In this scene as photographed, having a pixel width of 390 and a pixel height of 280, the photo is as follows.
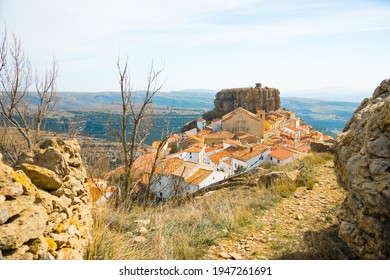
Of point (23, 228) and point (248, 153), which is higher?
point (23, 228)

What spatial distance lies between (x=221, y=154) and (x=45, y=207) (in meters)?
36.4

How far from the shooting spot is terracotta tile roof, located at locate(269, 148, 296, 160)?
31.1m

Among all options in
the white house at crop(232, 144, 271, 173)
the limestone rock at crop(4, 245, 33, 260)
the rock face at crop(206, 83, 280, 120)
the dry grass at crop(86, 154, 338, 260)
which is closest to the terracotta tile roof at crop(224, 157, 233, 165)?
the white house at crop(232, 144, 271, 173)

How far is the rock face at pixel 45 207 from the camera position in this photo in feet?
7.73

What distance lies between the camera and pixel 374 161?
295 centimetres

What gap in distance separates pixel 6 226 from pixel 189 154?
37776mm

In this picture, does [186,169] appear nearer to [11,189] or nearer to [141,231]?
[141,231]

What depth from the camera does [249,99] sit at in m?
71.9

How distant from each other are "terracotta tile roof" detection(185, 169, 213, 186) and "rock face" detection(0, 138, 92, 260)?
23.0 metres

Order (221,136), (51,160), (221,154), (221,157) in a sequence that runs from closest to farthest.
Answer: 1. (51,160)
2. (221,157)
3. (221,154)
4. (221,136)

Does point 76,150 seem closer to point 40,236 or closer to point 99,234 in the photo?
point 99,234

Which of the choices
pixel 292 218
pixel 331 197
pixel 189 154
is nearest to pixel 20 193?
pixel 292 218

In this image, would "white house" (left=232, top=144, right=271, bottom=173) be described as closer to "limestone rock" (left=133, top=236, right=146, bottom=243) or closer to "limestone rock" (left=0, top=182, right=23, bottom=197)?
"limestone rock" (left=133, top=236, right=146, bottom=243)

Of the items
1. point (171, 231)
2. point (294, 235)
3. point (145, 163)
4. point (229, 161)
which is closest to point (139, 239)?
point (171, 231)
